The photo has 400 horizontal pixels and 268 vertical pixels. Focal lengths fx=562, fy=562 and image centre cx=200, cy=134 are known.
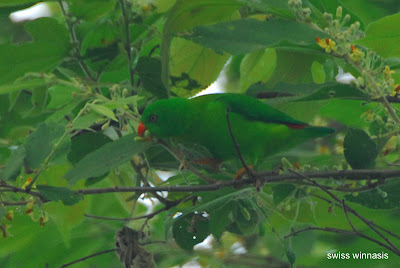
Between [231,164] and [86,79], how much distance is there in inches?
19.6

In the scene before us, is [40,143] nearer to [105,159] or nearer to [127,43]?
[105,159]

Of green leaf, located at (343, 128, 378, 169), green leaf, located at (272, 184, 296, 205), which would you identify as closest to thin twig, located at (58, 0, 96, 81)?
green leaf, located at (272, 184, 296, 205)

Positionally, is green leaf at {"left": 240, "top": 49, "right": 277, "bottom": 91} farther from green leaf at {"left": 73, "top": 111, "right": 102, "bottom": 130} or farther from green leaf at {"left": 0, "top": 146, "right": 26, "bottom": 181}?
green leaf at {"left": 0, "top": 146, "right": 26, "bottom": 181}

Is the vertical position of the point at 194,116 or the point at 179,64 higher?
the point at 179,64

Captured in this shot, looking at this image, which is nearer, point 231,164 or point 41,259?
point 231,164

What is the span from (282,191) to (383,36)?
462 millimetres

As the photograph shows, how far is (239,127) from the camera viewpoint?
1699 mm

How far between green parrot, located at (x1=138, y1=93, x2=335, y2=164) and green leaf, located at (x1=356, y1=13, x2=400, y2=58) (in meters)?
0.42

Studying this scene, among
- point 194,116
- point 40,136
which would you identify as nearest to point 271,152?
point 194,116

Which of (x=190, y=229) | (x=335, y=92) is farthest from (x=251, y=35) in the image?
(x=190, y=229)

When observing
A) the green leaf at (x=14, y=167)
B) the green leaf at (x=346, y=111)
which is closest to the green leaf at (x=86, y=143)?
the green leaf at (x=14, y=167)

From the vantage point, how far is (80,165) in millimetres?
1291

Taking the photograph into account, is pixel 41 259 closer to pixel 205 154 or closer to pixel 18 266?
pixel 18 266

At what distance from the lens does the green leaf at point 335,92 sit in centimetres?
132
